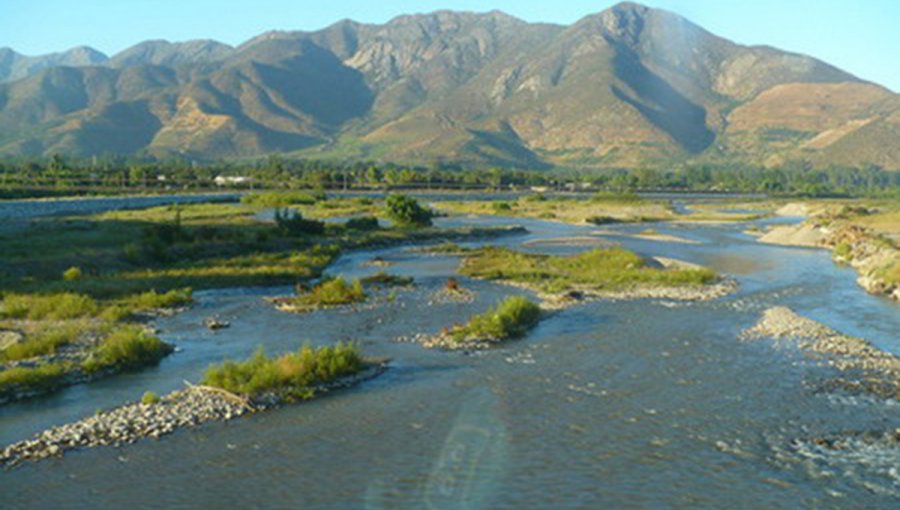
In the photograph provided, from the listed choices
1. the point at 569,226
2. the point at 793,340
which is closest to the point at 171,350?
the point at 793,340

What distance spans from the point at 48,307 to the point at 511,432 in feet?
86.6

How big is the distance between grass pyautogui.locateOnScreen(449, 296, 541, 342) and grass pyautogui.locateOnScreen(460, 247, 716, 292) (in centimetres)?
1031

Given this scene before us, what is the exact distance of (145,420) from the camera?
2278 cm

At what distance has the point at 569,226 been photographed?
115 metres

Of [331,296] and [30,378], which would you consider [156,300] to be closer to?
[331,296]

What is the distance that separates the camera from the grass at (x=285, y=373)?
25.5 meters

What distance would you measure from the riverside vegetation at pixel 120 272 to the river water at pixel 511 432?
184 cm

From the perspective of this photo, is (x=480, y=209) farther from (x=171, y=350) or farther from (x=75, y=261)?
(x=171, y=350)

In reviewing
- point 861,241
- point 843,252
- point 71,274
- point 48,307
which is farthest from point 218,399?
point 861,241

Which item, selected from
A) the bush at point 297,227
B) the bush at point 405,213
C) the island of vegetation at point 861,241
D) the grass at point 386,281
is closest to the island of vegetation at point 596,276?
the grass at point 386,281

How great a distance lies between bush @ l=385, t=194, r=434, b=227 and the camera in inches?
3812

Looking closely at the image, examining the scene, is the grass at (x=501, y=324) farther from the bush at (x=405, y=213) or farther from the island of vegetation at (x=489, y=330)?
the bush at (x=405, y=213)

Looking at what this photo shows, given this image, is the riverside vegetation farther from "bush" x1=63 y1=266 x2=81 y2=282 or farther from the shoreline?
the shoreline

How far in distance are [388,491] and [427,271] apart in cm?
4162
